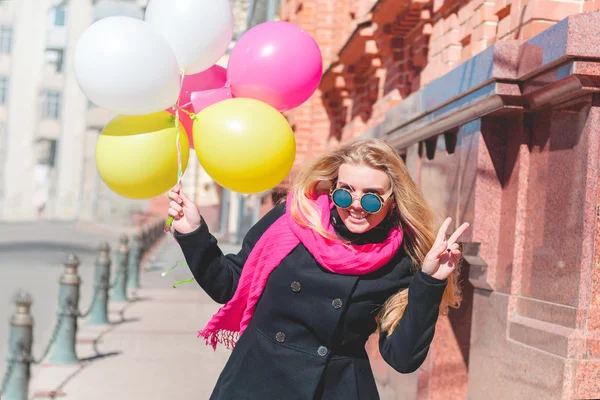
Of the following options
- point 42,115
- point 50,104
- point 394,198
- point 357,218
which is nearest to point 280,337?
point 357,218

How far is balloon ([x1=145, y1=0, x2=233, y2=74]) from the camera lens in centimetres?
341

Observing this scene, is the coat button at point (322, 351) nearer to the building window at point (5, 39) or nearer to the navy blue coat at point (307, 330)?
the navy blue coat at point (307, 330)

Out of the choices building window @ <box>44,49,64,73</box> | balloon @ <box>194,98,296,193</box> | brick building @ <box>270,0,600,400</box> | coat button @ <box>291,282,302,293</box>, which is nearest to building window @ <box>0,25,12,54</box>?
building window @ <box>44,49,64,73</box>

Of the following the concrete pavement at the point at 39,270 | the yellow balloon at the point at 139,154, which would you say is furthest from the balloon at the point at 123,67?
the concrete pavement at the point at 39,270

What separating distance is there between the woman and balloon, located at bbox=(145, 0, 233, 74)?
638mm

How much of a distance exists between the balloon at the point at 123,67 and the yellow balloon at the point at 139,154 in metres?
0.06

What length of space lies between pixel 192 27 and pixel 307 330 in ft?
4.15

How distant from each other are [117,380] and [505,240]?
3656 millimetres

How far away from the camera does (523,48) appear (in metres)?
4.09

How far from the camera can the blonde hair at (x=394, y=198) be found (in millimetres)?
2924

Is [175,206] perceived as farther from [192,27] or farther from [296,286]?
[192,27]

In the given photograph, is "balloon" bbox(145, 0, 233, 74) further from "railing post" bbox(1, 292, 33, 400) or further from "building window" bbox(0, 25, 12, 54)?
"building window" bbox(0, 25, 12, 54)

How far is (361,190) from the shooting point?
2867 mm

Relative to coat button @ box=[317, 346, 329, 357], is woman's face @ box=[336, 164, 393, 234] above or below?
above
